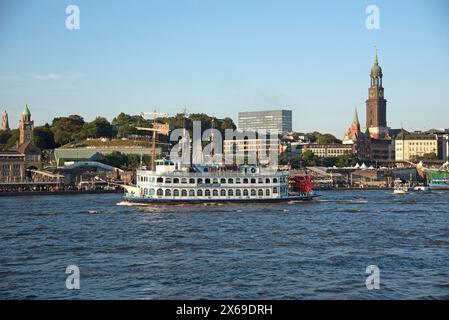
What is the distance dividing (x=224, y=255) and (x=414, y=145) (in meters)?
163

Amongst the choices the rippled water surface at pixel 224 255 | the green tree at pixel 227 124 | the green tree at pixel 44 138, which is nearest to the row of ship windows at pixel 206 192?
the rippled water surface at pixel 224 255

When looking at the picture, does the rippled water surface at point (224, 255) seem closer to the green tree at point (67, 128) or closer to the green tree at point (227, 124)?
the green tree at point (67, 128)

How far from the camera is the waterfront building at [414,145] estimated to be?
182 metres

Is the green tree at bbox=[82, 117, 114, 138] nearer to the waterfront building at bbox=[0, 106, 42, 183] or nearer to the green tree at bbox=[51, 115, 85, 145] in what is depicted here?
the green tree at bbox=[51, 115, 85, 145]

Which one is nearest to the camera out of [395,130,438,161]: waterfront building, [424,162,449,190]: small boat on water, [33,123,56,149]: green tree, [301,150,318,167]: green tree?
[424,162,449,190]: small boat on water

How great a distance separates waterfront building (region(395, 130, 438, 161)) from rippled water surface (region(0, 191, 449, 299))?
137 meters

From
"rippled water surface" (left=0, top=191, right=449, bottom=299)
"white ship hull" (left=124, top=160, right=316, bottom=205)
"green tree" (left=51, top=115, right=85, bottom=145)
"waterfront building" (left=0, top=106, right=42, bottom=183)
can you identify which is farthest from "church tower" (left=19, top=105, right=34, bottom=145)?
"rippled water surface" (left=0, top=191, right=449, bottom=299)

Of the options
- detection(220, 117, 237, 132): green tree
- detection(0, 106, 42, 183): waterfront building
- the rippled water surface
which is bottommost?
the rippled water surface

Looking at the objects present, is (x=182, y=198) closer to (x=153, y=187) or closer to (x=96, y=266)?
(x=153, y=187)

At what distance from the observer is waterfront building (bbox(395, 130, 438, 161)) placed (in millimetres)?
181625

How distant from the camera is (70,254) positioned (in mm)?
30578

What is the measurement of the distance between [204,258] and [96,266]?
15.5 ft

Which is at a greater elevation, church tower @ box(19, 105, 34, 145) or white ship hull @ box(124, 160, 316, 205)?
church tower @ box(19, 105, 34, 145)
